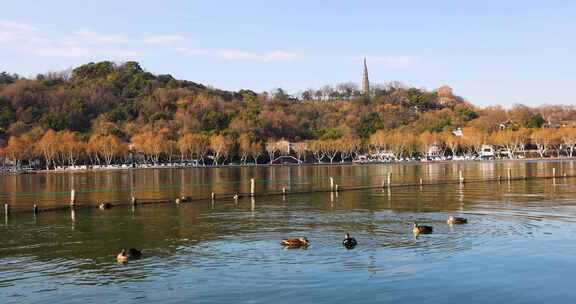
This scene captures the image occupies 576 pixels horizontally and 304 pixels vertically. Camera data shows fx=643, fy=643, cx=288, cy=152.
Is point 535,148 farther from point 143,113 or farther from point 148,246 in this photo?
point 148,246

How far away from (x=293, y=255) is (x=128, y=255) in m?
5.79

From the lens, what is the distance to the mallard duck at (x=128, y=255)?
73.0 feet

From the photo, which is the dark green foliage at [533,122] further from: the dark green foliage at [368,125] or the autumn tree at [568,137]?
the dark green foliage at [368,125]

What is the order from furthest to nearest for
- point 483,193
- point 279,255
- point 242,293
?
point 483,193
point 279,255
point 242,293

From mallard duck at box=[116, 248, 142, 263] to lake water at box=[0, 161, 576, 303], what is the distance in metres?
0.34

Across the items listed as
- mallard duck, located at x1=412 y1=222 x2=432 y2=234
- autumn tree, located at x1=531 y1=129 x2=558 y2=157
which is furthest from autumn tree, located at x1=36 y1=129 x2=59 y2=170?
mallard duck, located at x1=412 y1=222 x2=432 y2=234

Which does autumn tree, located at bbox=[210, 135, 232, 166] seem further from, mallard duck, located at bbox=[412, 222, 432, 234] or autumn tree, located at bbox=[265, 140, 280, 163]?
mallard duck, located at bbox=[412, 222, 432, 234]

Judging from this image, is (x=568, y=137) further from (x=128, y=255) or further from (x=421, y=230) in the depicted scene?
(x=128, y=255)

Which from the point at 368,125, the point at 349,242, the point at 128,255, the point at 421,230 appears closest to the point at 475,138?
the point at 368,125

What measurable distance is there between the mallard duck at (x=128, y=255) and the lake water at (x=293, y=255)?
34cm

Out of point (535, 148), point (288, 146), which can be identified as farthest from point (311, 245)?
point (535, 148)

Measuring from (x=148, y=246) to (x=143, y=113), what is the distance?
6682 inches

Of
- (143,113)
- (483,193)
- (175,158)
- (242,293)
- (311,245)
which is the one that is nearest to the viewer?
(242,293)

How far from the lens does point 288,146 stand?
17350cm
